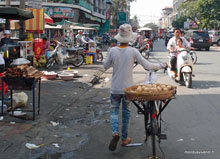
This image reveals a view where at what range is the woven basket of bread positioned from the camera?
4375mm

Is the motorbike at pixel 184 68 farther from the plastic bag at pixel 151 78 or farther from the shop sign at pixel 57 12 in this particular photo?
the shop sign at pixel 57 12

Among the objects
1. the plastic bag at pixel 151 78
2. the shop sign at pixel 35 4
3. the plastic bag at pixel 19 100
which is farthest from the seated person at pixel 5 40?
the plastic bag at pixel 151 78

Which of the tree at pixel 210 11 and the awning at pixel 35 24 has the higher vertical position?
the tree at pixel 210 11

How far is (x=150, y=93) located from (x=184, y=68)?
22.2 feet

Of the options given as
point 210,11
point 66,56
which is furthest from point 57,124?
point 210,11

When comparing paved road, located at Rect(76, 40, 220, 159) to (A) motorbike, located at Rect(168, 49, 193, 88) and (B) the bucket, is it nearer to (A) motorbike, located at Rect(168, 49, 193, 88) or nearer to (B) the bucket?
(A) motorbike, located at Rect(168, 49, 193, 88)

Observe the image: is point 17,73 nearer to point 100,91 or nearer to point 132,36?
point 132,36

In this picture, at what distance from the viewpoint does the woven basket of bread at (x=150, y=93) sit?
14.4 ft

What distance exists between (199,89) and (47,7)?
1200 inches

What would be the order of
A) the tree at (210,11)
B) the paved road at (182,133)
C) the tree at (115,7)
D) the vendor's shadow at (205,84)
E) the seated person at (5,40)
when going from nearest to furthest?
the paved road at (182,133), the vendor's shadow at (205,84), the seated person at (5,40), the tree at (210,11), the tree at (115,7)

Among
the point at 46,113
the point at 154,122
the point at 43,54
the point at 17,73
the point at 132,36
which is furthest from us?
the point at 43,54

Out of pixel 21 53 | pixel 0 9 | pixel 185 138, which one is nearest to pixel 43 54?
pixel 21 53

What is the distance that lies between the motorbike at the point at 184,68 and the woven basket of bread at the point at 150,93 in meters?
6.18

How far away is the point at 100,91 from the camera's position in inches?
421
